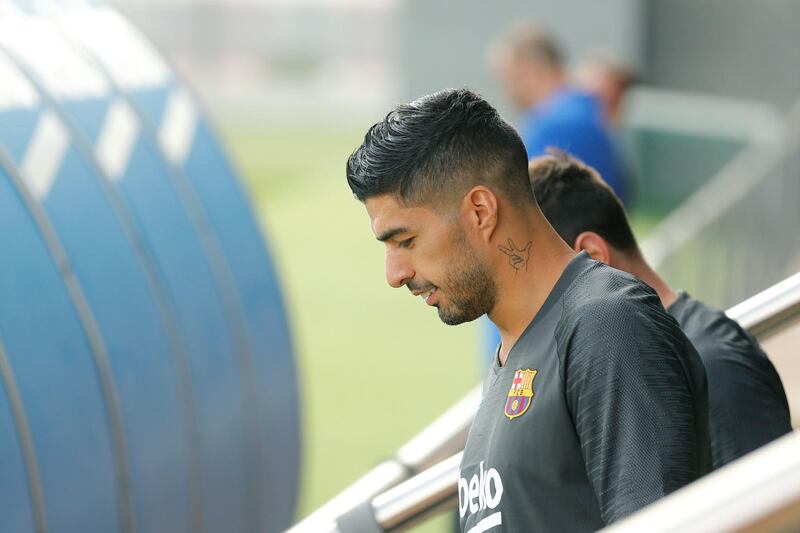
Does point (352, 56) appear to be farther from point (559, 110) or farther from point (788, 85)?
point (559, 110)

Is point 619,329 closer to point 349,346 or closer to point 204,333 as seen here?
point 204,333

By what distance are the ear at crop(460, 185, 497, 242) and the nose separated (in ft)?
0.39

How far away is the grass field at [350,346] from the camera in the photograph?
8656mm

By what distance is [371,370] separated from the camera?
11.0 m

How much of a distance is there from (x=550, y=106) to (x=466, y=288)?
502cm

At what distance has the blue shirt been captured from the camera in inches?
255

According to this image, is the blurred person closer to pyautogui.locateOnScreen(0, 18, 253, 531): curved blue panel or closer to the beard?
pyautogui.locateOnScreen(0, 18, 253, 531): curved blue panel

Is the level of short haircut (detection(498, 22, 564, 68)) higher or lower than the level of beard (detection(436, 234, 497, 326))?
higher

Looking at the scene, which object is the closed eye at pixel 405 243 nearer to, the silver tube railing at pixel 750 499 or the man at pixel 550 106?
the silver tube railing at pixel 750 499

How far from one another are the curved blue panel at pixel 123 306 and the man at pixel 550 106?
8.16 feet

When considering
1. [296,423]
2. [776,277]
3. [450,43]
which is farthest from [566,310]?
[450,43]

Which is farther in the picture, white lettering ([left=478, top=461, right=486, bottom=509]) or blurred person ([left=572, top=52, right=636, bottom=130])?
blurred person ([left=572, top=52, right=636, bottom=130])

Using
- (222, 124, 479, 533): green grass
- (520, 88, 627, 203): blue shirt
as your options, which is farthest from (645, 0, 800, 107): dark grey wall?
(520, 88, 627, 203): blue shirt

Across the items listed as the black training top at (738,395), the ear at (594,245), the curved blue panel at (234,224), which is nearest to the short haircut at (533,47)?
the curved blue panel at (234,224)
